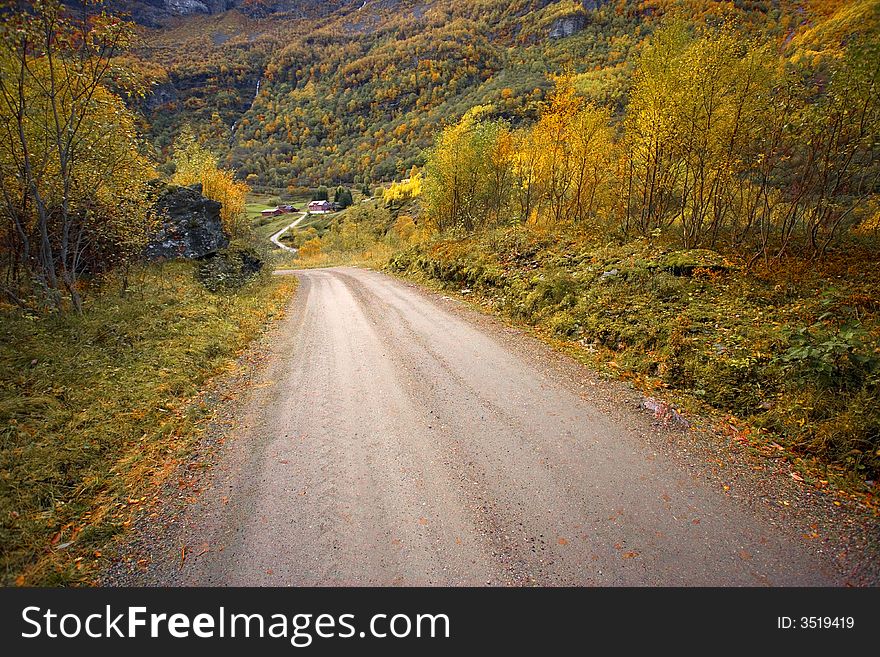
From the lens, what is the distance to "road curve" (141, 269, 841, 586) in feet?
9.44

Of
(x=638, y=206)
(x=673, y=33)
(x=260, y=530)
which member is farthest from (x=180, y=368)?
(x=638, y=206)

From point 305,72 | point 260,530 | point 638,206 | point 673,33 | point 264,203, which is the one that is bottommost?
point 260,530

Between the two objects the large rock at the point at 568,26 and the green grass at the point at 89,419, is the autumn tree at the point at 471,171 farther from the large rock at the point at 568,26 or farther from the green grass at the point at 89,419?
the large rock at the point at 568,26

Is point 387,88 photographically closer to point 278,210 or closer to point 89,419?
point 278,210

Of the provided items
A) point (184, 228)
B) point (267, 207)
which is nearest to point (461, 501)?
point (184, 228)

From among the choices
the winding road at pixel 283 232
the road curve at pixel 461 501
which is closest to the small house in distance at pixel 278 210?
the winding road at pixel 283 232

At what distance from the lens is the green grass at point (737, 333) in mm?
4363

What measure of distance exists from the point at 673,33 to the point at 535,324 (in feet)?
35.8

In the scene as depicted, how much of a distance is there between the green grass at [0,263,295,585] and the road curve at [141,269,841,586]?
2.78ft

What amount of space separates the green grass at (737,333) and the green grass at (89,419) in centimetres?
696

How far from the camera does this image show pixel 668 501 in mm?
3516

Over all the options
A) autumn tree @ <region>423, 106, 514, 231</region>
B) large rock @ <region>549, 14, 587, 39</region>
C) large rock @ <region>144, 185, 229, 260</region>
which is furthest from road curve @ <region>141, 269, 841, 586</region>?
large rock @ <region>549, 14, 587, 39</region>

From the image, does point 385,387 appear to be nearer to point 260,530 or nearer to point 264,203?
point 260,530
